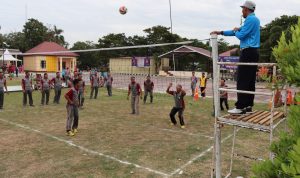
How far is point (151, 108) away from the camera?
695 inches

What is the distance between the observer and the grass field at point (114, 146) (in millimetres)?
7352

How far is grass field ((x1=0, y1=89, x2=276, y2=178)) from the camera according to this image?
735 cm

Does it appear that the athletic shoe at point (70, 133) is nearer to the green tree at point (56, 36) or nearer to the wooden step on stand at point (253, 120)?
the wooden step on stand at point (253, 120)

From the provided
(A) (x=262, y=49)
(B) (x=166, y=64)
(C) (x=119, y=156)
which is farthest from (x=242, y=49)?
(B) (x=166, y=64)

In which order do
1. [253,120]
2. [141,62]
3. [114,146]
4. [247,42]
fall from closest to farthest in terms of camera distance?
[253,120] → [247,42] → [114,146] → [141,62]

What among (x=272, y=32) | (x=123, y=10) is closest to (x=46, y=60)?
(x=272, y=32)

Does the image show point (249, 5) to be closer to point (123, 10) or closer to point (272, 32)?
point (123, 10)

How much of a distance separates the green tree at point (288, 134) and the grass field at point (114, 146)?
4.92m

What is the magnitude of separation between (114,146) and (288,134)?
7483mm

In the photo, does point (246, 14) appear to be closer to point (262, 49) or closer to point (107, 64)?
point (262, 49)

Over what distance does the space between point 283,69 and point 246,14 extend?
3410 millimetres

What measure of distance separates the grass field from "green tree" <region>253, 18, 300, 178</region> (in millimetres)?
4922

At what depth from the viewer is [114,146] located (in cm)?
937

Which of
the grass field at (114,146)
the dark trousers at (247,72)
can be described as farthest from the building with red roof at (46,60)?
the dark trousers at (247,72)
